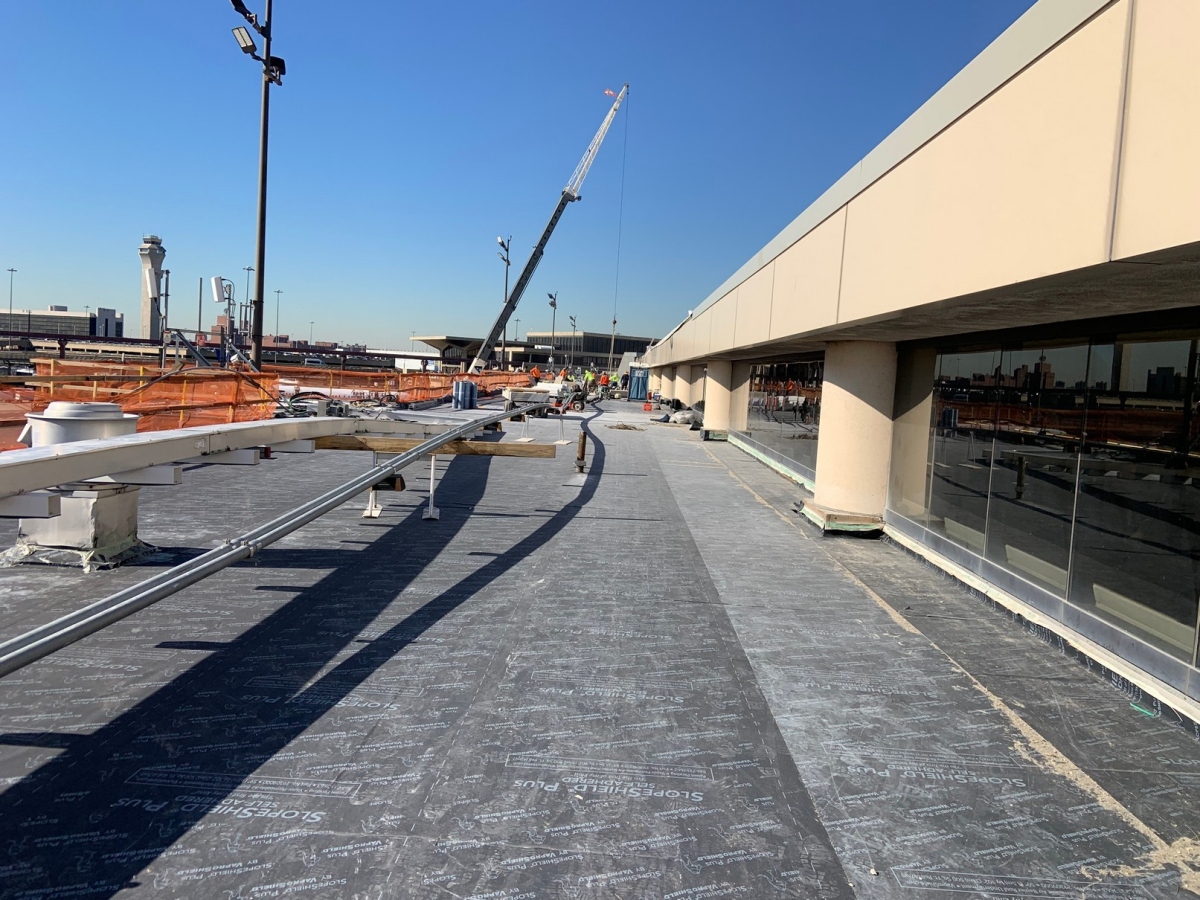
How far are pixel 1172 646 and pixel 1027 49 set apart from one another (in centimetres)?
411

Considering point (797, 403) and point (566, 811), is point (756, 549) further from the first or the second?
point (797, 403)

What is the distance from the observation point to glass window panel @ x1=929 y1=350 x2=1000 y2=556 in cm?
879

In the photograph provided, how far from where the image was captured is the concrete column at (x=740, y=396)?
82.0 feet

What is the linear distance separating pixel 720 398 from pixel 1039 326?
64.6 ft

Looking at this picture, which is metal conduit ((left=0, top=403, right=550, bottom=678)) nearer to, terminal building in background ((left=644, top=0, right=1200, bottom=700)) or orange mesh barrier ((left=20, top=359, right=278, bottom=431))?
terminal building in background ((left=644, top=0, right=1200, bottom=700))

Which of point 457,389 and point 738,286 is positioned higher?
point 738,286

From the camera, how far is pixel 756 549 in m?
10.1

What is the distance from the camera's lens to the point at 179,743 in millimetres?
4312

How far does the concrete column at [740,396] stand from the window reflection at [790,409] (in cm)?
210

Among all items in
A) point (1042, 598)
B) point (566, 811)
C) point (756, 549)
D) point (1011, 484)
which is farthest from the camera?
point (756, 549)

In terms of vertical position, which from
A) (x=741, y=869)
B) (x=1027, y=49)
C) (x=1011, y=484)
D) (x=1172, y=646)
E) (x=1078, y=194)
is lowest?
(x=741, y=869)

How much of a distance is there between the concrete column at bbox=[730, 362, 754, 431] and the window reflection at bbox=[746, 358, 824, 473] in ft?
6.89

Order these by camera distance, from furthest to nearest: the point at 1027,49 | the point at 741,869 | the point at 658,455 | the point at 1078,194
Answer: the point at 658,455, the point at 1027,49, the point at 1078,194, the point at 741,869

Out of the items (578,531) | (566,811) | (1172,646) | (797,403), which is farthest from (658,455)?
(566,811)
